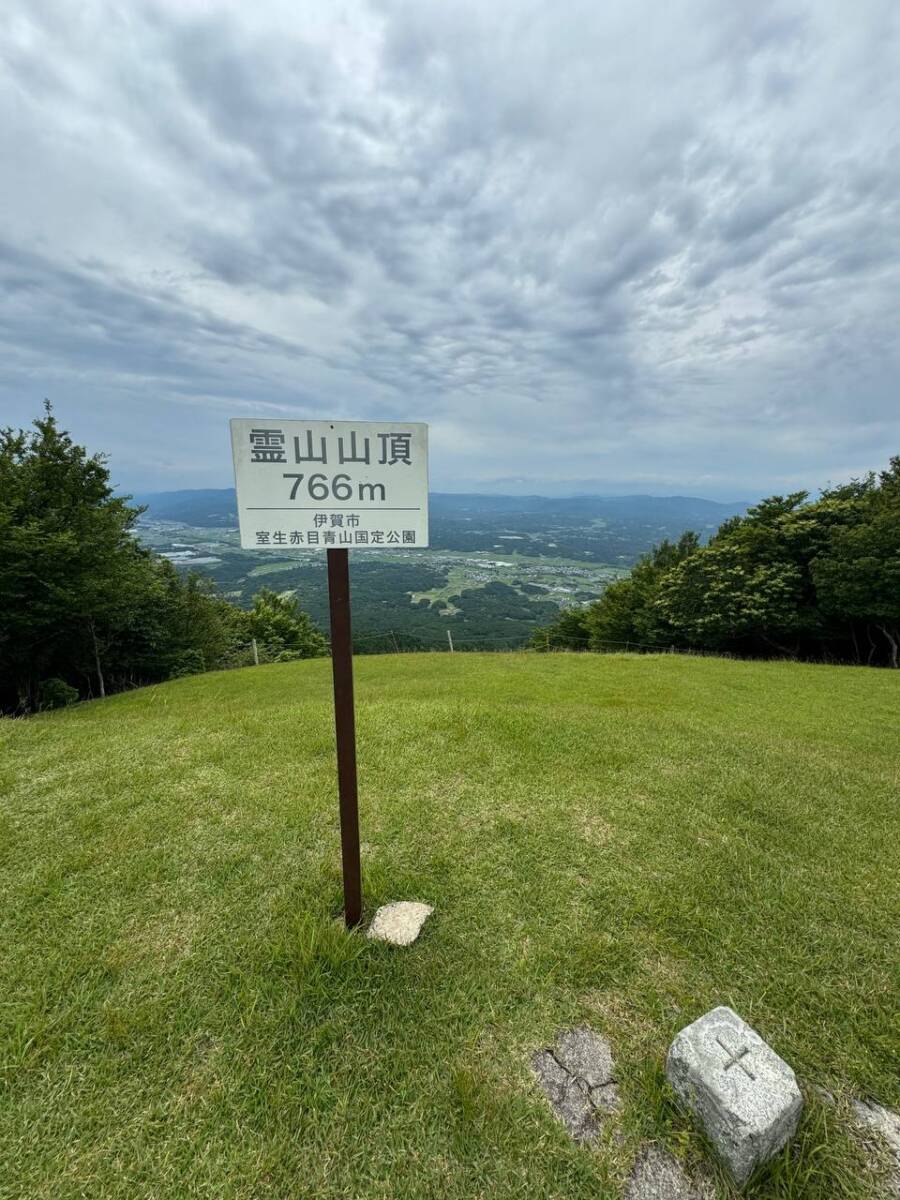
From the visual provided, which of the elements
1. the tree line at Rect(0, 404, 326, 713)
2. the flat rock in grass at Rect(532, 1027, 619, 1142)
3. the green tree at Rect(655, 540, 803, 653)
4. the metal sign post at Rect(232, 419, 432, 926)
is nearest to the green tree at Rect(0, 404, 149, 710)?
the tree line at Rect(0, 404, 326, 713)

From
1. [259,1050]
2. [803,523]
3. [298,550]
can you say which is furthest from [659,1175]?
[803,523]

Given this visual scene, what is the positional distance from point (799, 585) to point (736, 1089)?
22582 mm

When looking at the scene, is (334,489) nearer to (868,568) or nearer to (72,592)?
(72,592)

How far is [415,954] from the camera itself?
→ 8.79ft

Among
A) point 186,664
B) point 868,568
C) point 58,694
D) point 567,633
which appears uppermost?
point 868,568

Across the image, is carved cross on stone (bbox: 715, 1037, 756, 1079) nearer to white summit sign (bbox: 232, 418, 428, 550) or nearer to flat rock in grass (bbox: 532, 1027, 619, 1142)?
flat rock in grass (bbox: 532, 1027, 619, 1142)

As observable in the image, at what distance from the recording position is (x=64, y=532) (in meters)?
10.6

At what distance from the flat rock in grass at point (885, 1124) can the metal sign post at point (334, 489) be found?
281 cm

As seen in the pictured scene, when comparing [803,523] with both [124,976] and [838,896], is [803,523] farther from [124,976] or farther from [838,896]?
[124,976]

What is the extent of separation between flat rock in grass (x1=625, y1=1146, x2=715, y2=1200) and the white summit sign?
8.99ft

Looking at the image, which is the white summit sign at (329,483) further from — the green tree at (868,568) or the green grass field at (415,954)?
the green tree at (868,568)

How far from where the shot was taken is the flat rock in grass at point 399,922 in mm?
2734

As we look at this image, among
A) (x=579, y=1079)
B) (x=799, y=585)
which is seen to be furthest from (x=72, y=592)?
(x=799, y=585)

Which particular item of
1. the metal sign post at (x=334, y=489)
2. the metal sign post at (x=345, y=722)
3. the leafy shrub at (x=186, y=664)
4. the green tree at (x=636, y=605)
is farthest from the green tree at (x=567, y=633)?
the metal sign post at (x=334, y=489)
